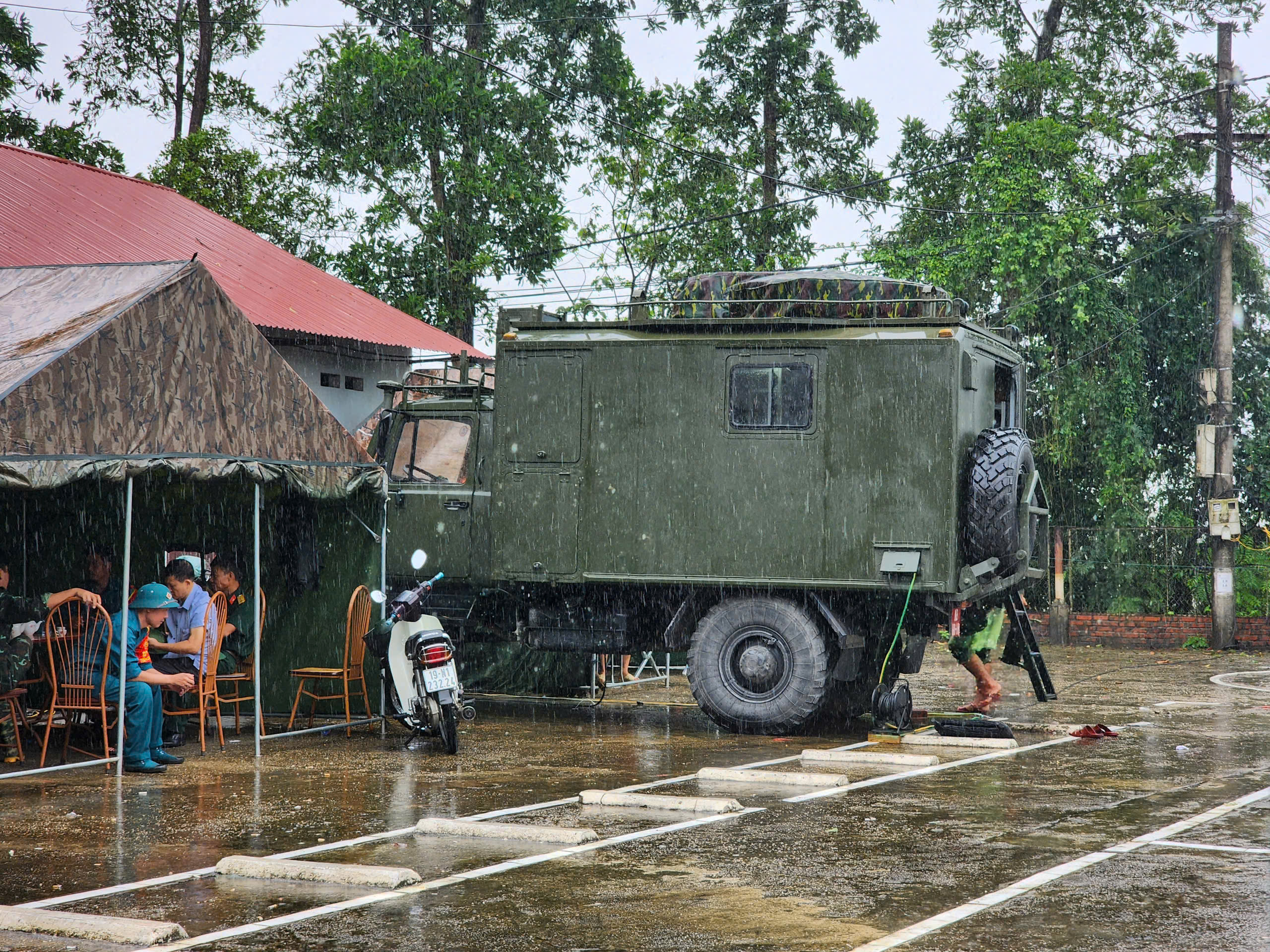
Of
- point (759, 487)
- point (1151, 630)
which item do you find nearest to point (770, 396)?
point (759, 487)

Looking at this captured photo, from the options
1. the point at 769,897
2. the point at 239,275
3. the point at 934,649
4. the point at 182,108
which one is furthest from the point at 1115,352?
the point at 769,897

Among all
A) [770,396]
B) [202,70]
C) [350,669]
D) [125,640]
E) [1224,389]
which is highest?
[202,70]

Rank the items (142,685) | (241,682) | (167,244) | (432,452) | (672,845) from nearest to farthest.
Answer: (672,845)
(142,685)
(241,682)
(432,452)
(167,244)

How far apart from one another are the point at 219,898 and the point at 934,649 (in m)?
18.6

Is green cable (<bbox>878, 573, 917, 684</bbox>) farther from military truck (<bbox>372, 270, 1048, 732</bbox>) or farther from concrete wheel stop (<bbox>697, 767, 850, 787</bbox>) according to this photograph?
concrete wheel stop (<bbox>697, 767, 850, 787</bbox>)

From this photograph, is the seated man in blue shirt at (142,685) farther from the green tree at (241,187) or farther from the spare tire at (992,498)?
the green tree at (241,187)

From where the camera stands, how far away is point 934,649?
78.0 ft

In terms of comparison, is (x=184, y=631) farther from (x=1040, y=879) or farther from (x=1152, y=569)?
(x=1152, y=569)

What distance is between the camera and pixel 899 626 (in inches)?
471

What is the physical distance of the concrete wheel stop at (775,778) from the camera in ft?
31.2

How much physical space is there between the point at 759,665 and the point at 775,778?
2427 mm

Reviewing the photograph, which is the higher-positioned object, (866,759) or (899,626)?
(899,626)

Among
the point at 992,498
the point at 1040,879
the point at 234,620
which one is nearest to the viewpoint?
the point at 1040,879

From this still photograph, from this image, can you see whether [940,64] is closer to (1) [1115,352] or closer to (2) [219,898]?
(1) [1115,352]
